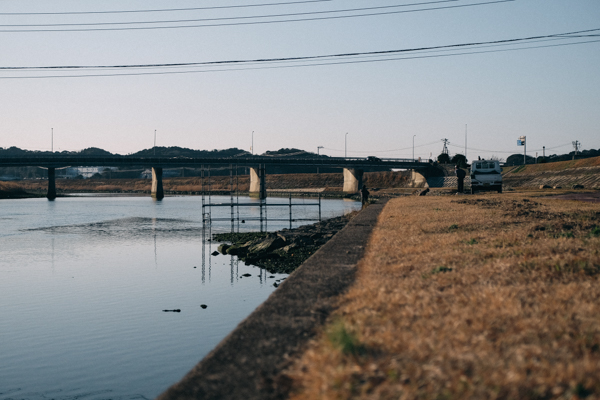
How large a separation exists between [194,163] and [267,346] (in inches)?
4297

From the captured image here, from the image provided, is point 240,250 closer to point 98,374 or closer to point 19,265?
point 19,265

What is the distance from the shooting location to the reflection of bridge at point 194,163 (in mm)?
114875

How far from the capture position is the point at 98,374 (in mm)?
11359

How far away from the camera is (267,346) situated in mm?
6723

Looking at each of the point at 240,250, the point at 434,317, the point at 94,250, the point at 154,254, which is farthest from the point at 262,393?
the point at 94,250

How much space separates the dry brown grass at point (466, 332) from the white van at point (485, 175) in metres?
40.3

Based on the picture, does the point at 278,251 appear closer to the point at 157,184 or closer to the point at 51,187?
the point at 157,184

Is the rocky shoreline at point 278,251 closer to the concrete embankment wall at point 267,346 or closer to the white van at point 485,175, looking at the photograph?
the concrete embankment wall at point 267,346

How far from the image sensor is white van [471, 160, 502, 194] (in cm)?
5044

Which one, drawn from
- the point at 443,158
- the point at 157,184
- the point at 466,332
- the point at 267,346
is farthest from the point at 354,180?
the point at 466,332

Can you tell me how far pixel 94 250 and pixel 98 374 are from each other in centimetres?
2374

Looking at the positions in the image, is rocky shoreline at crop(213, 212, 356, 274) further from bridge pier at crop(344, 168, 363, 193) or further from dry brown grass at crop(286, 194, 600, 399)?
bridge pier at crop(344, 168, 363, 193)

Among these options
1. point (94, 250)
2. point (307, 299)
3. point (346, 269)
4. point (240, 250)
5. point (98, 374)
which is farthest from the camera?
point (94, 250)

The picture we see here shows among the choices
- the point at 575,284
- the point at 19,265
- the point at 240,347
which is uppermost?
the point at 575,284
